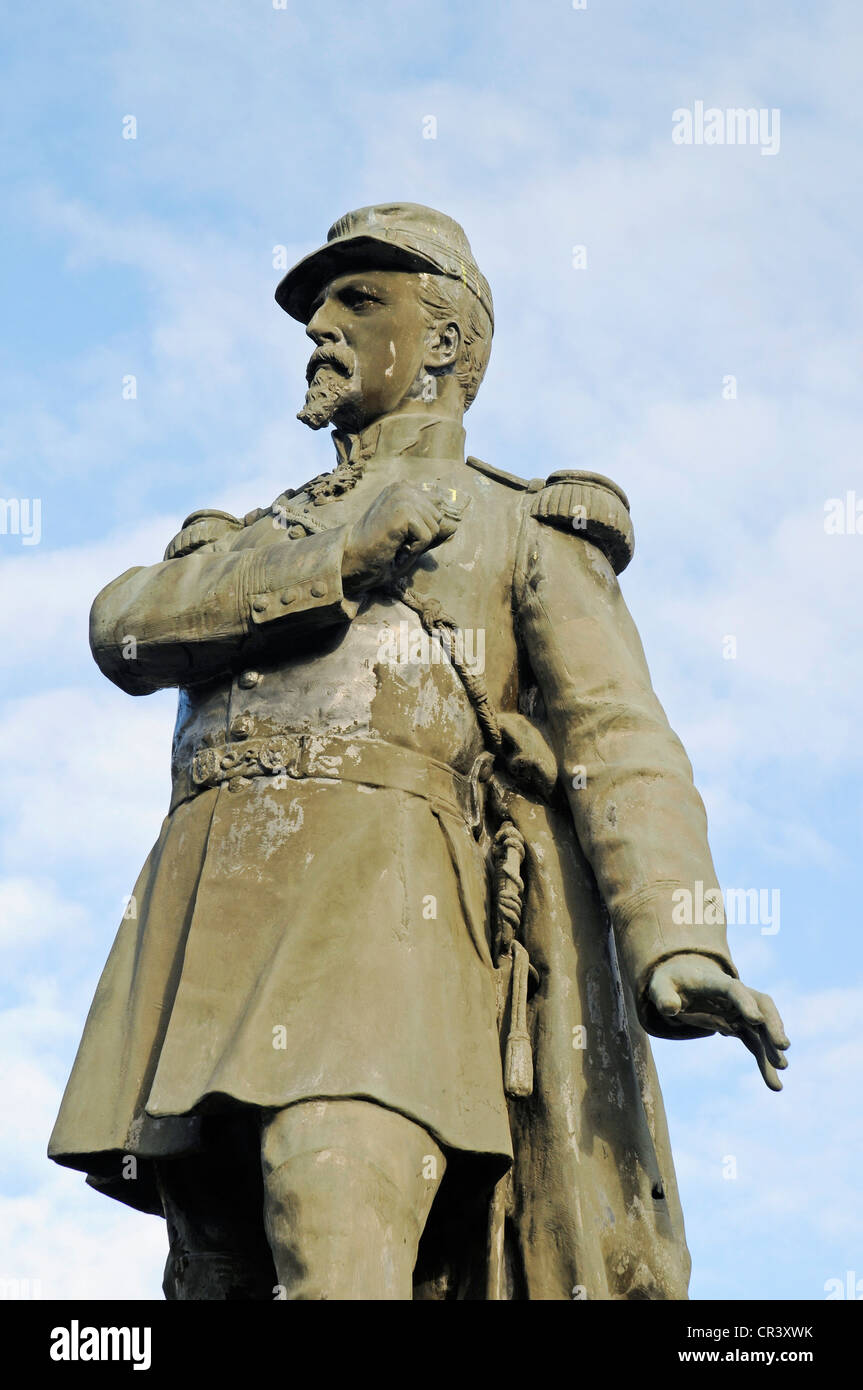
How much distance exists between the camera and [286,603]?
339 inches

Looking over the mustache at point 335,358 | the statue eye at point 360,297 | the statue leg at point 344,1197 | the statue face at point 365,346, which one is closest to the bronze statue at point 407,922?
the statue leg at point 344,1197

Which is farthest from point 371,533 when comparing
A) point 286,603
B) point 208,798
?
point 208,798

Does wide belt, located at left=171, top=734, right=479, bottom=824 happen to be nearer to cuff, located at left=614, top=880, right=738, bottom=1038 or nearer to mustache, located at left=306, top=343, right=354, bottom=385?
cuff, located at left=614, top=880, right=738, bottom=1038

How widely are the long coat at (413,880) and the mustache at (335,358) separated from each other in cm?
60

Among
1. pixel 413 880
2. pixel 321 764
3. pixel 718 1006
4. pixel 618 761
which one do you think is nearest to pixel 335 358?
pixel 321 764

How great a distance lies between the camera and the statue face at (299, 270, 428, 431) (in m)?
9.66

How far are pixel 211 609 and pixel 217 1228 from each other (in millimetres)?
2316

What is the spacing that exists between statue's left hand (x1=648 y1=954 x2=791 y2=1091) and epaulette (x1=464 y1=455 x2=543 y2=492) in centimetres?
243

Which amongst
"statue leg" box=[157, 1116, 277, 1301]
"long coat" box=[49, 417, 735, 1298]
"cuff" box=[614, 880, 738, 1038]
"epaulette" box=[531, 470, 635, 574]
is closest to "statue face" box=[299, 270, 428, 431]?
"long coat" box=[49, 417, 735, 1298]

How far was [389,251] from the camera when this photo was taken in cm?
969

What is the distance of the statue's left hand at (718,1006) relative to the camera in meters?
7.86
